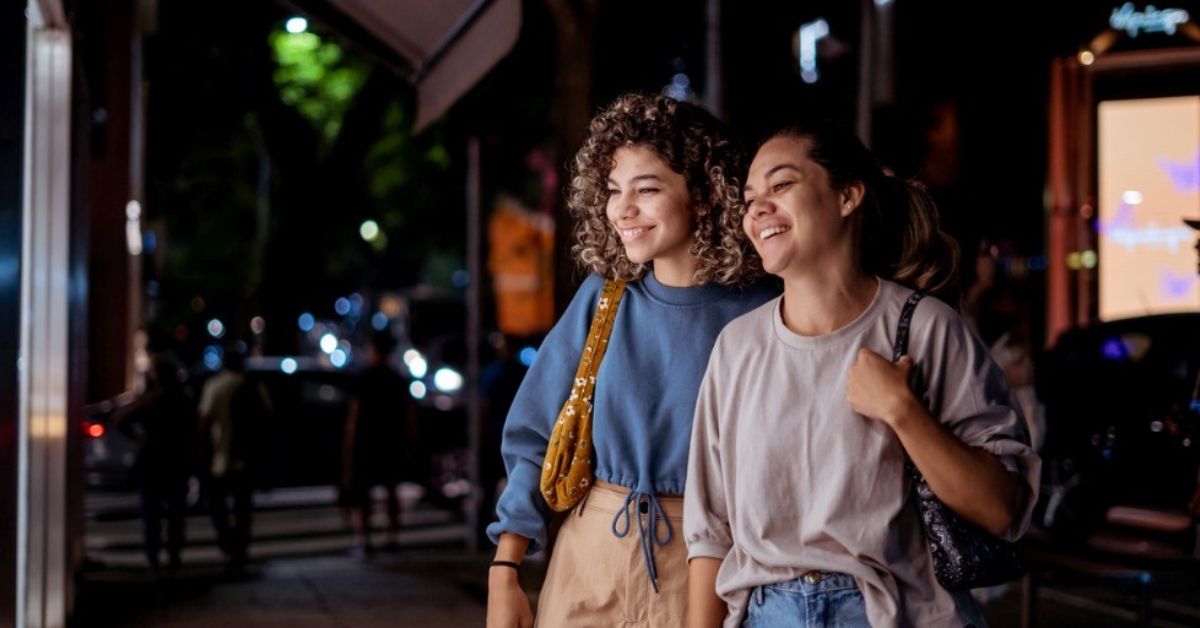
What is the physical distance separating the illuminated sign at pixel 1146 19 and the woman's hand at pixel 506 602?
1378 centimetres

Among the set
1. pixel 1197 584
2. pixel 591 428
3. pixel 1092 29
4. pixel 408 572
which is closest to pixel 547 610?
pixel 591 428

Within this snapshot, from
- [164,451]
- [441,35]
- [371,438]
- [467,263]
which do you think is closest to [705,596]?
[441,35]

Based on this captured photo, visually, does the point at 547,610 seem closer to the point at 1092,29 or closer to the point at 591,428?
the point at 591,428

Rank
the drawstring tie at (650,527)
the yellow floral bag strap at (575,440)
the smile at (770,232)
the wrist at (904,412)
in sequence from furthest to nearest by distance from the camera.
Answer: the yellow floral bag strap at (575,440), the drawstring tie at (650,527), the smile at (770,232), the wrist at (904,412)

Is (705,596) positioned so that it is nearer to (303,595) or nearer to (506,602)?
(506,602)

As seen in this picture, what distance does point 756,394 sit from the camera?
2959 millimetres

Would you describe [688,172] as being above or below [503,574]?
above

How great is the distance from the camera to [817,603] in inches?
112

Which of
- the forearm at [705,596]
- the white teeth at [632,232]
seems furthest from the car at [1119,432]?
the forearm at [705,596]

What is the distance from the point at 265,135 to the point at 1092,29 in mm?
11123

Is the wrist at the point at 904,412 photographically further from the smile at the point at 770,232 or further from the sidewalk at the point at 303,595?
the sidewalk at the point at 303,595

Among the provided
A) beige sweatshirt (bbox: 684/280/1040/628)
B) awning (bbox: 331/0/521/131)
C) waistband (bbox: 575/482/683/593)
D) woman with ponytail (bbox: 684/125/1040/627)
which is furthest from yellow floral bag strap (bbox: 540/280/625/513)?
awning (bbox: 331/0/521/131)

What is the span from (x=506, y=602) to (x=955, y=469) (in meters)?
1.20

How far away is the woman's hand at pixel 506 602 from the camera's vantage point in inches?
138
